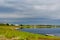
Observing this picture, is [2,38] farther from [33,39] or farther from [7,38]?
[33,39]

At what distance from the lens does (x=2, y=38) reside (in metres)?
30.4

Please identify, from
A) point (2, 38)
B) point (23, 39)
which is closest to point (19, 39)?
point (23, 39)

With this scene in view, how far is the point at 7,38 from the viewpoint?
102 ft

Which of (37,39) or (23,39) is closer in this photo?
(23,39)

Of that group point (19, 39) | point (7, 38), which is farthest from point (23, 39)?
point (7, 38)

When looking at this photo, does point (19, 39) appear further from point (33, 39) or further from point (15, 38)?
point (33, 39)

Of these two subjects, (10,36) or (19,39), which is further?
(10,36)

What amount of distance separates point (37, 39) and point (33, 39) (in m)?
0.82

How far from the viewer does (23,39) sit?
1179 inches

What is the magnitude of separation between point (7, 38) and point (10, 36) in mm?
1483

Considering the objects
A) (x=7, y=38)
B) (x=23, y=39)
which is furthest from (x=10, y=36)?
(x=23, y=39)

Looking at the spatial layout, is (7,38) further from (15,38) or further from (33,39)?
(33,39)

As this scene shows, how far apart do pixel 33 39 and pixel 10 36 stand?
4.18m

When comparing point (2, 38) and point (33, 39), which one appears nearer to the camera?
point (2, 38)
